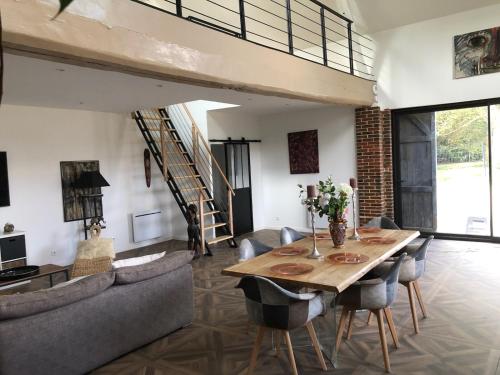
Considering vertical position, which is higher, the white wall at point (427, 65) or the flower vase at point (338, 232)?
the white wall at point (427, 65)

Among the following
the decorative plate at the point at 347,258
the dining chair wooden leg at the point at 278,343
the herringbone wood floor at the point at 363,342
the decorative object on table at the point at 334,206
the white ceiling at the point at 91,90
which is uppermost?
the white ceiling at the point at 91,90

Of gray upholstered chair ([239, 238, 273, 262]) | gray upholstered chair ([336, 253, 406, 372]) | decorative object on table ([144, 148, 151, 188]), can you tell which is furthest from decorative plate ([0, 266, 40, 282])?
gray upholstered chair ([336, 253, 406, 372])

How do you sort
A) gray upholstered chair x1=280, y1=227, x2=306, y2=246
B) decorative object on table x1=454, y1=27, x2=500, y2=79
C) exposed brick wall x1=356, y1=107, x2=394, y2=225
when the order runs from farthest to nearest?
exposed brick wall x1=356, y1=107, x2=394, y2=225 < decorative object on table x1=454, y1=27, x2=500, y2=79 < gray upholstered chair x1=280, y1=227, x2=306, y2=246

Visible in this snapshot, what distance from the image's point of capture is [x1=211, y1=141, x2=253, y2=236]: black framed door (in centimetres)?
829

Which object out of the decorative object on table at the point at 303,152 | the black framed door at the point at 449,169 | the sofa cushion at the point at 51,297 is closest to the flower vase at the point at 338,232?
the sofa cushion at the point at 51,297

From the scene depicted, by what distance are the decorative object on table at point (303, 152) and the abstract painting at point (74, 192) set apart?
155 inches

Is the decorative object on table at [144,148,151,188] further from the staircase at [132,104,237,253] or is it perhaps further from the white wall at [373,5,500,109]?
the white wall at [373,5,500,109]

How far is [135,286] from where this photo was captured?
3.33 metres

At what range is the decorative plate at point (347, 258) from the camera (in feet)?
10.4

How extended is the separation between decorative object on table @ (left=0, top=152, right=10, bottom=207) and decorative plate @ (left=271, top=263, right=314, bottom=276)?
15.1 feet

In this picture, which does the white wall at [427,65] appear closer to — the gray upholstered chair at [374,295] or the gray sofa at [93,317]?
the gray upholstered chair at [374,295]

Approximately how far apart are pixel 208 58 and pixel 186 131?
4.19 meters

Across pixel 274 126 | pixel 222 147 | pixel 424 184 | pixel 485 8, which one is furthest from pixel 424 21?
pixel 222 147

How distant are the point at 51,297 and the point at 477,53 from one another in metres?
6.82
